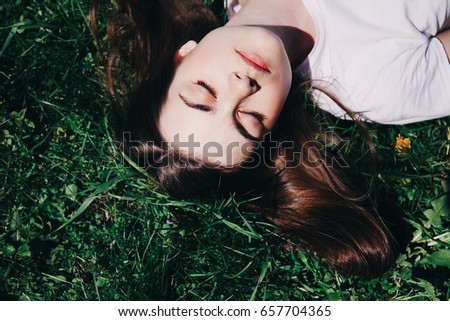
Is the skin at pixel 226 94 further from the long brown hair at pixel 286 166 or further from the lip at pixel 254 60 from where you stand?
the long brown hair at pixel 286 166

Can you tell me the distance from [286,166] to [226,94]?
0.83 metres

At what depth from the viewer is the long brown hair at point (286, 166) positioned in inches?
102

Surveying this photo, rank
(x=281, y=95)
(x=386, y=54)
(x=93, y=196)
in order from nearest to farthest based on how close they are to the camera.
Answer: (x=281, y=95)
(x=386, y=54)
(x=93, y=196)

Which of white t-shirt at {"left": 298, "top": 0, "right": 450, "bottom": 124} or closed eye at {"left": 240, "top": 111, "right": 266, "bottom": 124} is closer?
closed eye at {"left": 240, "top": 111, "right": 266, "bottom": 124}

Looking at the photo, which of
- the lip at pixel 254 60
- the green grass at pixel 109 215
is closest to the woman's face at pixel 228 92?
the lip at pixel 254 60

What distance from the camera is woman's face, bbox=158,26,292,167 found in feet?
6.49

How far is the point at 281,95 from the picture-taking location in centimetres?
210

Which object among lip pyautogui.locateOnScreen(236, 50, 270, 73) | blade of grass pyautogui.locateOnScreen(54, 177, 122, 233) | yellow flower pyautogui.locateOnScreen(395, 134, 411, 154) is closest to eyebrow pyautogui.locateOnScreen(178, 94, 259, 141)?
lip pyautogui.locateOnScreen(236, 50, 270, 73)

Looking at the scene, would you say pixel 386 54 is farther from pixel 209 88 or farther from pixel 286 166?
pixel 209 88

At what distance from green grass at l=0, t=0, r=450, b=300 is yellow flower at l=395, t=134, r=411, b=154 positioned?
3 centimetres

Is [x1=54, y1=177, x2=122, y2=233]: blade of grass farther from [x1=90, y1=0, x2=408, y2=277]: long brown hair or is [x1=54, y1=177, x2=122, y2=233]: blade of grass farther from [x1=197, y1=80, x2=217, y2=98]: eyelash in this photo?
[x1=197, y1=80, x2=217, y2=98]: eyelash

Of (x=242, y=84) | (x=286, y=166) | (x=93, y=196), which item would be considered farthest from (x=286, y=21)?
(x=93, y=196)

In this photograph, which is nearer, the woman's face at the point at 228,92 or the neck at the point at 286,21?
the woman's face at the point at 228,92
